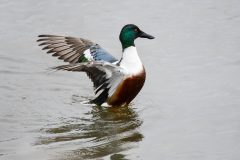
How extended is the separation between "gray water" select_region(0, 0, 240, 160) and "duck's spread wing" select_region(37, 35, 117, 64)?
13.7 inches

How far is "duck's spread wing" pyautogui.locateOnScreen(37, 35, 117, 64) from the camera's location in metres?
8.71

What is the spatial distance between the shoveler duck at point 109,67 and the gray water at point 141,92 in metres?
0.19

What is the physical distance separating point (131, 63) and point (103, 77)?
1.22 feet

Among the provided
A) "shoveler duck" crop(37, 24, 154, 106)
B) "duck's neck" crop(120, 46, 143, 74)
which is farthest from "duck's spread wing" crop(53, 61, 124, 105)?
"duck's neck" crop(120, 46, 143, 74)

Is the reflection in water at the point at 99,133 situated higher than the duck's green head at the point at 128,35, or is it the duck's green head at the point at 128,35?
the duck's green head at the point at 128,35

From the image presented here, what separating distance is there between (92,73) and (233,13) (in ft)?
11.4

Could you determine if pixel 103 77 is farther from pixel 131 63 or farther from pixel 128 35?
pixel 128 35

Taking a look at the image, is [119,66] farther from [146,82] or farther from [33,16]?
[33,16]

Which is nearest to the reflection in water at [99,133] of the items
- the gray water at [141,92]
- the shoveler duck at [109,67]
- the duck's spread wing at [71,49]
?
the gray water at [141,92]

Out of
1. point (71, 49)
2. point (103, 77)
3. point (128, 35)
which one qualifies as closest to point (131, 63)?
point (103, 77)

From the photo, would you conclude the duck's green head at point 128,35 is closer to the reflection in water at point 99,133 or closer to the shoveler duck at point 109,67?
the shoveler duck at point 109,67

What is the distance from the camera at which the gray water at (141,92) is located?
6.73 m

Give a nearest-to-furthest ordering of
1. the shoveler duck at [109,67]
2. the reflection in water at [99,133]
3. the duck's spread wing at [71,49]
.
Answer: the reflection in water at [99,133]
the shoveler duck at [109,67]
the duck's spread wing at [71,49]

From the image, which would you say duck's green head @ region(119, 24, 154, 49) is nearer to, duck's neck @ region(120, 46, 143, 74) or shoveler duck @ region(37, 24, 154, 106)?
shoveler duck @ region(37, 24, 154, 106)
